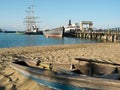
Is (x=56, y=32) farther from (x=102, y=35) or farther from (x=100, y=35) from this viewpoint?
(x=102, y=35)

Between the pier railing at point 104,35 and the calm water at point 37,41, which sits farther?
the pier railing at point 104,35

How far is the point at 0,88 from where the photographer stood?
9117 mm

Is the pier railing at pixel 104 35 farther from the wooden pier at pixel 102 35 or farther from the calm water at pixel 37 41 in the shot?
the calm water at pixel 37 41

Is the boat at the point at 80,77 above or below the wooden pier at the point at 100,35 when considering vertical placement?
above

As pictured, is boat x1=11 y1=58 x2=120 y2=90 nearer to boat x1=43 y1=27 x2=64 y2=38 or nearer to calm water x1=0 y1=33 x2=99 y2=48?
calm water x1=0 y1=33 x2=99 y2=48

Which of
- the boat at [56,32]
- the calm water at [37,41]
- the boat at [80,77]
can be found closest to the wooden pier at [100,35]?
the calm water at [37,41]

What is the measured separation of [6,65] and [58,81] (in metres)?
5.99

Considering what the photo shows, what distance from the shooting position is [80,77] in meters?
6.86

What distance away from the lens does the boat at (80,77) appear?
21.3 ft

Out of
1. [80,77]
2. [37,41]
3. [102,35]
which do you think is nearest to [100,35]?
[102,35]

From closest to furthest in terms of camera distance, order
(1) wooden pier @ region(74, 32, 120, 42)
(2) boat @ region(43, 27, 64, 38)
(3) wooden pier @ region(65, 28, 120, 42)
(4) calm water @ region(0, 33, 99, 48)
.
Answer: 1. (4) calm water @ region(0, 33, 99, 48)
2. (1) wooden pier @ region(74, 32, 120, 42)
3. (3) wooden pier @ region(65, 28, 120, 42)
4. (2) boat @ region(43, 27, 64, 38)

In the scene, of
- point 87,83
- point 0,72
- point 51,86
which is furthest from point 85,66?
point 0,72

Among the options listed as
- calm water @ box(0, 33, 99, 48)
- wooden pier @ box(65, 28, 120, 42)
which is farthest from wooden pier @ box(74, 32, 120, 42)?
calm water @ box(0, 33, 99, 48)

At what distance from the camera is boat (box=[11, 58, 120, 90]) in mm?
6480
